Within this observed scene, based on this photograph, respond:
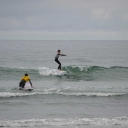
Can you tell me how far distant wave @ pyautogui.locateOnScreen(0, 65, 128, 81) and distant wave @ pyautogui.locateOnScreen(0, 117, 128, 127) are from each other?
11.4m

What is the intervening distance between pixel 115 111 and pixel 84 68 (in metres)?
14.7

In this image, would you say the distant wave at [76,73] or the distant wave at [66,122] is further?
the distant wave at [76,73]

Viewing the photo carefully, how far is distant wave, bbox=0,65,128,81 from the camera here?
23938 mm

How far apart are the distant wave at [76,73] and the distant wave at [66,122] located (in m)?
11.4

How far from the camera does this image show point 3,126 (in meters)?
10.9

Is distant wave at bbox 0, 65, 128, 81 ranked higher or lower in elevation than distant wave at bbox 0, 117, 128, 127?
higher

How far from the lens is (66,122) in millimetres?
11516

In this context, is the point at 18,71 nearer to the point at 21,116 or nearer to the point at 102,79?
the point at 102,79

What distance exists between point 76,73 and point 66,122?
14922 millimetres

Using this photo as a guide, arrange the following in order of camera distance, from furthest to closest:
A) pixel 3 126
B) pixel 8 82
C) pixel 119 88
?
pixel 8 82 → pixel 119 88 → pixel 3 126

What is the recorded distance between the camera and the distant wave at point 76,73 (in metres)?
23.9

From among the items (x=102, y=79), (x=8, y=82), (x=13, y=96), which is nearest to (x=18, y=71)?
(x=8, y=82)

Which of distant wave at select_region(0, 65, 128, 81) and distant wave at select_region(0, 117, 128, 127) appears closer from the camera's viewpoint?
distant wave at select_region(0, 117, 128, 127)

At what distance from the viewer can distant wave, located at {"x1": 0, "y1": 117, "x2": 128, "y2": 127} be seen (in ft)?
36.7
